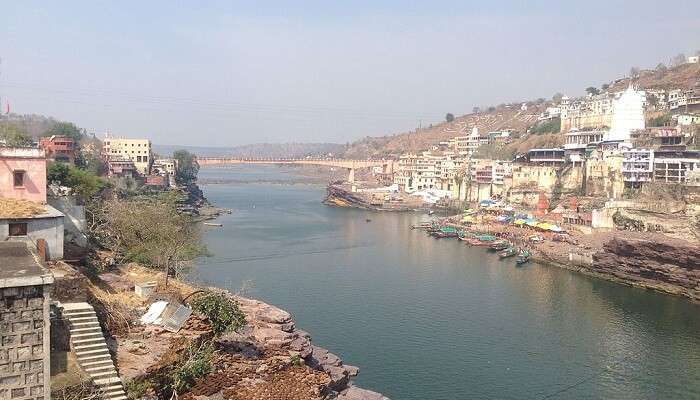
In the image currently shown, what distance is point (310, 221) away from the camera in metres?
39.6

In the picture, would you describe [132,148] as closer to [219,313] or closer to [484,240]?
[484,240]

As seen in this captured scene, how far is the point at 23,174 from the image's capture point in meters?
9.52

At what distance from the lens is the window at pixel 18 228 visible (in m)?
7.82

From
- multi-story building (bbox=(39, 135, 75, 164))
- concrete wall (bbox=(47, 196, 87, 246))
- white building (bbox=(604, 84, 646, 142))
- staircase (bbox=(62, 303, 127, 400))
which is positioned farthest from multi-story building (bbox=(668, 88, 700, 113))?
staircase (bbox=(62, 303, 127, 400))

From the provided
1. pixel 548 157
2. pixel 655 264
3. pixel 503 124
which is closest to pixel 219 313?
pixel 655 264

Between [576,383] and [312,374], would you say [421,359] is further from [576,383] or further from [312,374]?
[312,374]

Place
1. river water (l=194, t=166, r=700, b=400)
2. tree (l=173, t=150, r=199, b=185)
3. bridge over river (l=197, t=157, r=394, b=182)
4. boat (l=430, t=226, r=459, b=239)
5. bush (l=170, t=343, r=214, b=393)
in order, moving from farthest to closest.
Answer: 1. bridge over river (l=197, t=157, r=394, b=182)
2. tree (l=173, t=150, r=199, b=185)
3. boat (l=430, t=226, r=459, b=239)
4. river water (l=194, t=166, r=700, b=400)
5. bush (l=170, t=343, r=214, b=393)

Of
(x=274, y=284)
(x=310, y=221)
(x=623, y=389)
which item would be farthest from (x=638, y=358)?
(x=310, y=221)

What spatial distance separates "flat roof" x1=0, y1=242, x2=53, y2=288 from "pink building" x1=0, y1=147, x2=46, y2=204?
3786mm

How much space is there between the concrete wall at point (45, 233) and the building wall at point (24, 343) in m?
3.29

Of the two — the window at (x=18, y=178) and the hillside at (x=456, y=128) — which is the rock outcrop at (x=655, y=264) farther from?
the hillside at (x=456, y=128)

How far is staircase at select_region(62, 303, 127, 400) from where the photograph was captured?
19.8ft

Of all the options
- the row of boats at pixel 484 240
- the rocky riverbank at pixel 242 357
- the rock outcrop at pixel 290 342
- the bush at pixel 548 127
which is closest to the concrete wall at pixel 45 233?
→ the rocky riverbank at pixel 242 357

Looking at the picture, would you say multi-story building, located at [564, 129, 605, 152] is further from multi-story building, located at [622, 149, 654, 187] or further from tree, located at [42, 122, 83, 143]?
tree, located at [42, 122, 83, 143]
